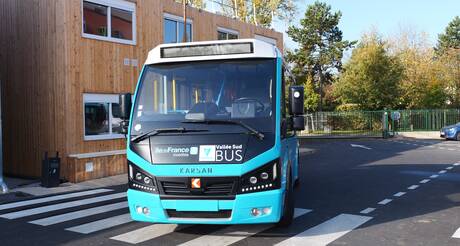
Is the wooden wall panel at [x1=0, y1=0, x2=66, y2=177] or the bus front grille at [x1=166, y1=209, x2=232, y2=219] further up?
the wooden wall panel at [x1=0, y1=0, x2=66, y2=177]

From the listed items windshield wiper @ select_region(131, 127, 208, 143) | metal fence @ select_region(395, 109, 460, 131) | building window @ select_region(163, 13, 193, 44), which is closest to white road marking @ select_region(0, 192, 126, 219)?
windshield wiper @ select_region(131, 127, 208, 143)

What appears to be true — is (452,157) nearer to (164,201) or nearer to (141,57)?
(141,57)

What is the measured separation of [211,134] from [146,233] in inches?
74.8

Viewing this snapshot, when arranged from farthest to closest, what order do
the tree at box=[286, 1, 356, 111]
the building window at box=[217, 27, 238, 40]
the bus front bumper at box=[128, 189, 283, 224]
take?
the tree at box=[286, 1, 356, 111] < the building window at box=[217, 27, 238, 40] < the bus front bumper at box=[128, 189, 283, 224]

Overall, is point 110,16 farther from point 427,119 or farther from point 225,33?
point 427,119

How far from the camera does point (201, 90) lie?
20.6 ft

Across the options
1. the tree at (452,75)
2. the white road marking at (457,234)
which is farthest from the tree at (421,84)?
the white road marking at (457,234)

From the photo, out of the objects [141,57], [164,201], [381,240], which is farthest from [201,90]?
[141,57]

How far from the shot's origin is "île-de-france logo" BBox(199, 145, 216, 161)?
221 inches

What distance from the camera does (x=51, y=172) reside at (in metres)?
12.0

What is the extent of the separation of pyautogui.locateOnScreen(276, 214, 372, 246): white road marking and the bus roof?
2.49m

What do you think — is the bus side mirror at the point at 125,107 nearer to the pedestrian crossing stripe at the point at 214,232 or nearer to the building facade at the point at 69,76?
the pedestrian crossing stripe at the point at 214,232

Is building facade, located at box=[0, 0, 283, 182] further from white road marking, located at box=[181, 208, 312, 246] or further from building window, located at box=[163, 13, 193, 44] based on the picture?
white road marking, located at box=[181, 208, 312, 246]

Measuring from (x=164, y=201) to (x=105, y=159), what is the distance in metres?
8.56
